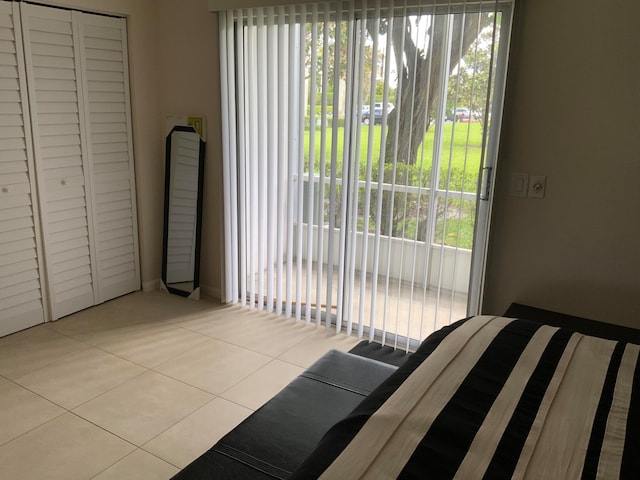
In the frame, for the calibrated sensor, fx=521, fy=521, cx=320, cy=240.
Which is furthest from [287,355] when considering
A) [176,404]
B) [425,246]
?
[425,246]

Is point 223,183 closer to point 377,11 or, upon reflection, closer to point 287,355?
point 287,355

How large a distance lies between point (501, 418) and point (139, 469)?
156 cm

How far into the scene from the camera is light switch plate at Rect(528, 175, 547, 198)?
8.67 feet

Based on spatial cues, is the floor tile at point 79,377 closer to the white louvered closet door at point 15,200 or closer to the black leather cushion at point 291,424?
the white louvered closet door at point 15,200

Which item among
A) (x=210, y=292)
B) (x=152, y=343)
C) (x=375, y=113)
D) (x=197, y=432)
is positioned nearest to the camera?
(x=197, y=432)

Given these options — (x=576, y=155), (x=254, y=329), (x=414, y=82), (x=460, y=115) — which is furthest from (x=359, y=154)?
(x=254, y=329)

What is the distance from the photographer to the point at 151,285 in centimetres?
417

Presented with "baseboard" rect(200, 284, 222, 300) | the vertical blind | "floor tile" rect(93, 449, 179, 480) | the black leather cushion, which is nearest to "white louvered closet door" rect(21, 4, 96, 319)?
"baseboard" rect(200, 284, 222, 300)

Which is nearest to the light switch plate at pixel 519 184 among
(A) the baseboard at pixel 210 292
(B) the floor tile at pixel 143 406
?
(B) the floor tile at pixel 143 406

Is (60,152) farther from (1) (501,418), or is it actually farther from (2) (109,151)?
(1) (501,418)

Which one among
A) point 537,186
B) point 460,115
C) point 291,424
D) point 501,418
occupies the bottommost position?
point 291,424

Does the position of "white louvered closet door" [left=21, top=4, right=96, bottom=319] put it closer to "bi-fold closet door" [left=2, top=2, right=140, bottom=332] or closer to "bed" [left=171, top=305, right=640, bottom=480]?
"bi-fold closet door" [left=2, top=2, right=140, bottom=332]

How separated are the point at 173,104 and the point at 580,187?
2.84 metres

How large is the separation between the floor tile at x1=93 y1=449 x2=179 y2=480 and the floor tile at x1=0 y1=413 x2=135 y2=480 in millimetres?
39
